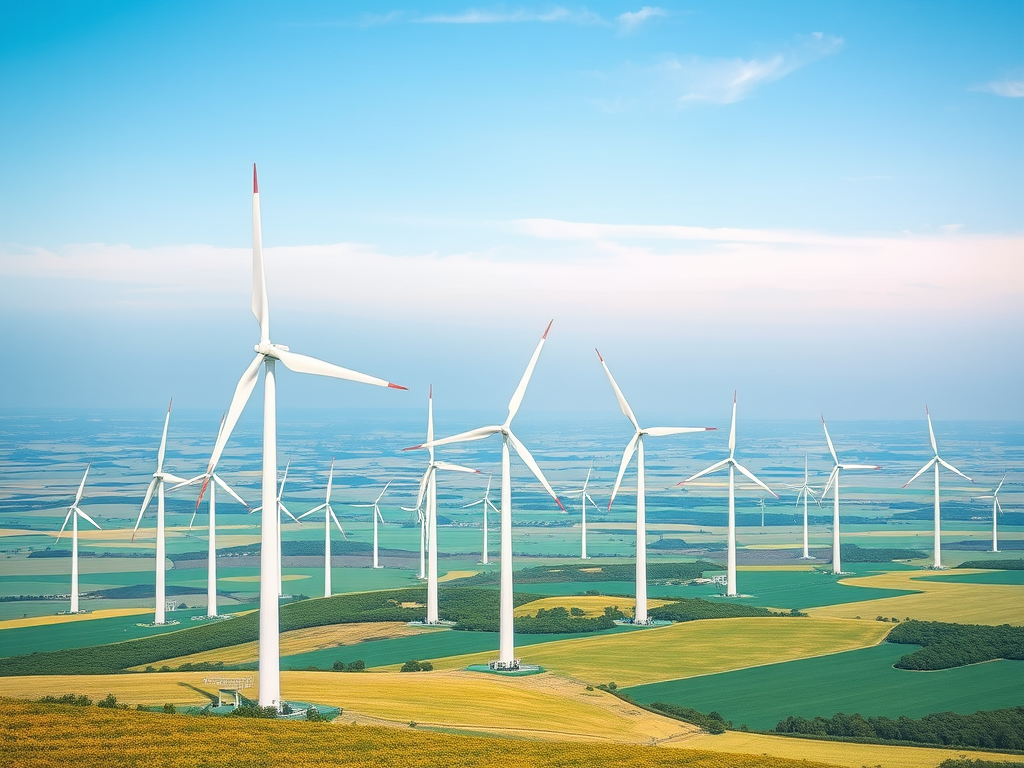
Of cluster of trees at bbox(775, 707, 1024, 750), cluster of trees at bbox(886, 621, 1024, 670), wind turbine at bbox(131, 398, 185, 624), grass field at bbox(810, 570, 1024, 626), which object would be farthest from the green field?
wind turbine at bbox(131, 398, 185, 624)

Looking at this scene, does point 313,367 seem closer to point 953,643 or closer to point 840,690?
point 840,690

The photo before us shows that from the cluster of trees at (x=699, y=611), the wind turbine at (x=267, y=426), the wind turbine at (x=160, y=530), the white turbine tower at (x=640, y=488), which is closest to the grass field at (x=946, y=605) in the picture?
the cluster of trees at (x=699, y=611)

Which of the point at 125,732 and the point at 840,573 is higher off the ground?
the point at 125,732

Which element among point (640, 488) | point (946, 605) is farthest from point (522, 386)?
point (946, 605)

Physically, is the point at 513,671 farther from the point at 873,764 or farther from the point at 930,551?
the point at 930,551

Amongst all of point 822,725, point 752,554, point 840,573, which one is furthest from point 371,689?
point 752,554

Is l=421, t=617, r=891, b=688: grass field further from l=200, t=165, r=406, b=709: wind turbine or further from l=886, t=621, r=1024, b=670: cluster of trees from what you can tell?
l=200, t=165, r=406, b=709: wind turbine
